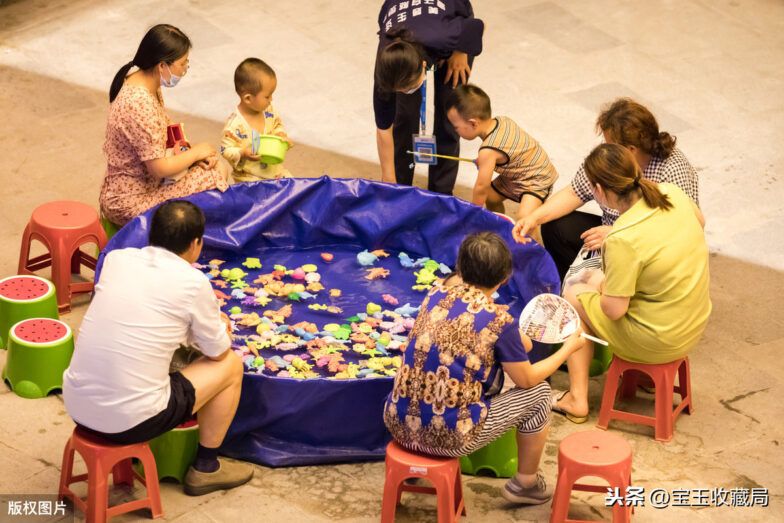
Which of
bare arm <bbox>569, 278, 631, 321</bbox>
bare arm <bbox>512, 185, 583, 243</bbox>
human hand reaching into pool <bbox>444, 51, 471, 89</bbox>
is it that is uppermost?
human hand reaching into pool <bbox>444, 51, 471, 89</bbox>

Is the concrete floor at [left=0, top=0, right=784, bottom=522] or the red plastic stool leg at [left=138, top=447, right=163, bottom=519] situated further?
the concrete floor at [left=0, top=0, right=784, bottom=522]

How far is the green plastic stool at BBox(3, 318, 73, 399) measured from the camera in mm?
4590

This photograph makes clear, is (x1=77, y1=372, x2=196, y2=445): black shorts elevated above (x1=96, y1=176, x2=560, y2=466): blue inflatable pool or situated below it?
above

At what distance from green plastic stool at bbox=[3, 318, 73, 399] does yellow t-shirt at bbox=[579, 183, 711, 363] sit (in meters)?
1.92

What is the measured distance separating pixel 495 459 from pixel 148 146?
193 cm

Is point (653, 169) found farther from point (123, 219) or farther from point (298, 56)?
→ point (298, 56)

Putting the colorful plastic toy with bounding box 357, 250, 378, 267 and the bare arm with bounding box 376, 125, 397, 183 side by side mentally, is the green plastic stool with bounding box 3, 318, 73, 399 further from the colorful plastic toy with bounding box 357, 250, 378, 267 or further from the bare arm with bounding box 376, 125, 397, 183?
the bare arm with bounding box 376, 125, 397, 183

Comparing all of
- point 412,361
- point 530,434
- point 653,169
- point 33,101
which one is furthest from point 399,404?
point 33,101

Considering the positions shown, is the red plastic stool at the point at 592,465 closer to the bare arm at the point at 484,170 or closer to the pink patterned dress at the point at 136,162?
the bare arm at the point at 484,170

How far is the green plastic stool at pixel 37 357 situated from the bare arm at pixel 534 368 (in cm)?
172

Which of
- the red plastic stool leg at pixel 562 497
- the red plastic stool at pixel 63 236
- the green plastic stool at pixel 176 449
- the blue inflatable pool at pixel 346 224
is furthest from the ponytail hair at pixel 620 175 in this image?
the red plastic stool at pixel 63 236

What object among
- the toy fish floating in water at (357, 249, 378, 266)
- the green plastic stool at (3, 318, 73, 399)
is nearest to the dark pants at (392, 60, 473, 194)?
the toy fish floating in water at (357, 249, 378, 266)

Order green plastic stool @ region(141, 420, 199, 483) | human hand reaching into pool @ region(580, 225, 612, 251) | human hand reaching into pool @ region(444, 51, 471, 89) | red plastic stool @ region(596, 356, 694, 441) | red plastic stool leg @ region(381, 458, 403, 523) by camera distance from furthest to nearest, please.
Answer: human hand reaching into pool @ region(444, 51, 471, 89) → human hand reaching into pool @ region(580, 225, 612, 251) → red plastic stool @ region(596, 356, 694, 441) → green plastic stool @ region(141, 420, 199, 483) → red plastic stool leg @ region(381, 458, 403, 523)

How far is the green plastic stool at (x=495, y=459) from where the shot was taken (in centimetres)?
432
